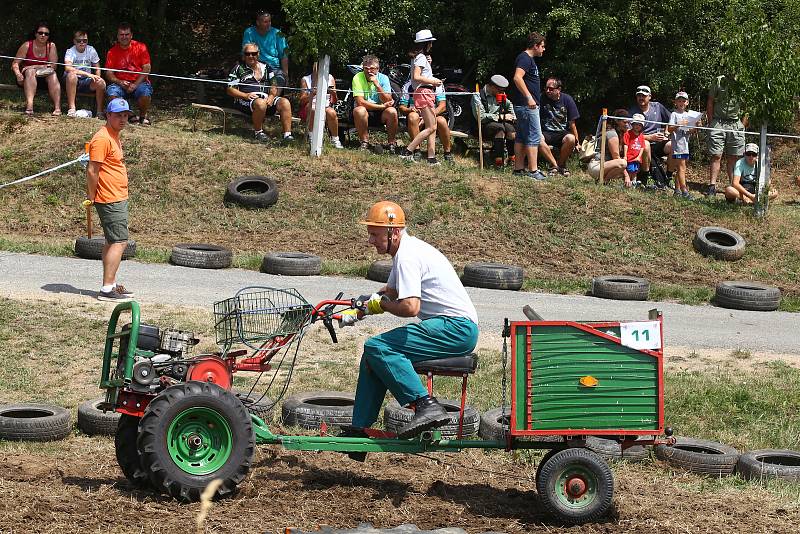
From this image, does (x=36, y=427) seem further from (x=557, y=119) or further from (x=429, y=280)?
(x=557, y=119)

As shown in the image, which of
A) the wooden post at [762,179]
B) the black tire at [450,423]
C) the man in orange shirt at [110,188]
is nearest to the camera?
the black tire at [450,423]

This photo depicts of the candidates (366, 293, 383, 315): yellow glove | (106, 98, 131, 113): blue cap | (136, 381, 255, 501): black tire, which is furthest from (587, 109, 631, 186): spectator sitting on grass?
(136, 381, 255, 501): black tire

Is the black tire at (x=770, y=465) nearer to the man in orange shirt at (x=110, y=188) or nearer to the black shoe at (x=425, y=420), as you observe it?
the black shoe at (x=425, y=420)

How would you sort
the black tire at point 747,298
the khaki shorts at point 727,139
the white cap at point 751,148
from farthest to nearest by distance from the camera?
the khaki shorts at point 727,139, the white cap at point 751,148, the black tire at point 747,298

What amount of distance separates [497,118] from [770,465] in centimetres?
1214

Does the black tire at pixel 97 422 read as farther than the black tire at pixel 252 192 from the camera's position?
No

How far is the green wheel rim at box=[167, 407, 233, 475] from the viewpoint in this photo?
6719mm

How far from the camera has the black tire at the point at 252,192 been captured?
1628cm

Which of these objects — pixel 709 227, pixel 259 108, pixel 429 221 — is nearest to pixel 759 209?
pixel 709 227

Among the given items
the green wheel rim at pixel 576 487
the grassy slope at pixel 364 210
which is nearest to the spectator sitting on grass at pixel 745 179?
the grassy slope at pixel 364 210

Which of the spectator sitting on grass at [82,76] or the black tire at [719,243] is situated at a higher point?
the spectator sitting on grass at [82,76]

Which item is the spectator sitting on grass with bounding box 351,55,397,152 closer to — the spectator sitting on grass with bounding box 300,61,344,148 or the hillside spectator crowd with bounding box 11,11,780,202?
the hillside spectator crowd with bounding box 11,11,780,202

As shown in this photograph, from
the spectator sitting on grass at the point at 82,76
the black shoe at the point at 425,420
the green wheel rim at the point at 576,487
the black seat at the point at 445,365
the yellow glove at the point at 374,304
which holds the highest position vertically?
the spectator sitting on grass at the point at 82,76

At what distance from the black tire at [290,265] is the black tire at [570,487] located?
7492 mm
